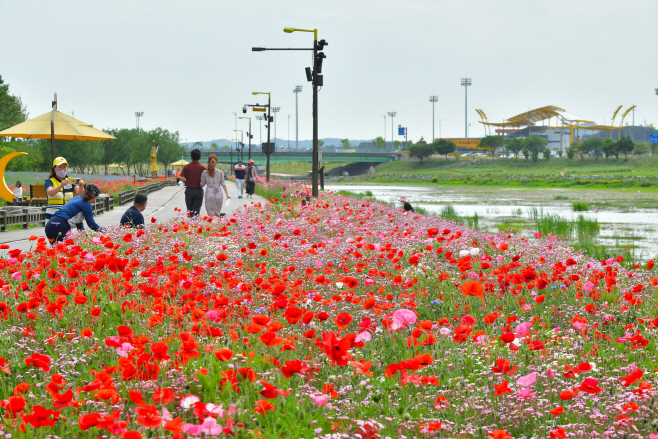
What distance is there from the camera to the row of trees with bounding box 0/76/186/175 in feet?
189

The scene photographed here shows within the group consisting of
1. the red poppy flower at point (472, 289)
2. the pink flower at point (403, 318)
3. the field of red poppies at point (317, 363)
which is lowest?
the field of red poppies at point (317, 363)

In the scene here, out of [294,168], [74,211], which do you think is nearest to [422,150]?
[294,168]

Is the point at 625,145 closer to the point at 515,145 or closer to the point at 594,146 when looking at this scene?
the point at 594,146

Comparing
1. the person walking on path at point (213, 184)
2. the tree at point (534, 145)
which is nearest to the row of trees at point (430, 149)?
the tree at point (534, 145)

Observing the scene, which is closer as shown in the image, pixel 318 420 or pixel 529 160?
pixel 318 420

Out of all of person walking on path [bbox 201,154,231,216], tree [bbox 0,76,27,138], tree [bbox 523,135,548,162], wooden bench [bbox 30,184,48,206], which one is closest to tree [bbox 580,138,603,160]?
tree [bbox 523,135,548,162]

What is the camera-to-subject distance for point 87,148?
79.4 m

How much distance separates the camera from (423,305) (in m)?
5.91

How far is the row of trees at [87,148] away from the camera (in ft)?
189

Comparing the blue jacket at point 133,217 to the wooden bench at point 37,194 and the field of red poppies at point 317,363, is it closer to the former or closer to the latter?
the field of red poppies at point 317,363

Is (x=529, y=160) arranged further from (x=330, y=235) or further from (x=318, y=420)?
(x=318, y=420)

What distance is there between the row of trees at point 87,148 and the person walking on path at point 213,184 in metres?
42.3

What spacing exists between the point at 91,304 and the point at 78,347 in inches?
33.3

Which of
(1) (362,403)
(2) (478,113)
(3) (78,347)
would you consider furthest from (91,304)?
(2) (478,113)
